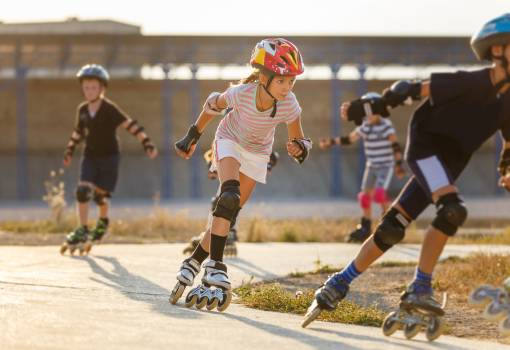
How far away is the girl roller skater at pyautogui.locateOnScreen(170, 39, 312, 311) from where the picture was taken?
6.45 metres

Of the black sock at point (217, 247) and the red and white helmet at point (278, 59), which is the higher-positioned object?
the red and white helmet at point (278, 59)

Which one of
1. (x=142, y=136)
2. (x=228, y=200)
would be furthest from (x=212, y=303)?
(x=142, y=136)

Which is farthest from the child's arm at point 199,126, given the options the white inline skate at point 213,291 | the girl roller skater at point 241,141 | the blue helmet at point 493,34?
the blue helmet at point 493,34

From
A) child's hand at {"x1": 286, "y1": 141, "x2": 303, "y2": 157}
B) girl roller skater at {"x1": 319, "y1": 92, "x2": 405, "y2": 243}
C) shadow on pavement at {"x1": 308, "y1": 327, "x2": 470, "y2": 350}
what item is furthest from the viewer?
girl roller skater at {"x1": 319, "y1": 92, "x2": 405, "y2": 243}

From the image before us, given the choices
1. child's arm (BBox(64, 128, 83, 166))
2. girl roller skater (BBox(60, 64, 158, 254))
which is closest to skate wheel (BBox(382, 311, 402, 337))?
girl roller skater (BBox(60, 64, 158, 254))

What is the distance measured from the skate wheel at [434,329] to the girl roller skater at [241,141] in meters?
1.38

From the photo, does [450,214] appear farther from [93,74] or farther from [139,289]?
[93,74]

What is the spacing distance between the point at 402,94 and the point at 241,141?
1.61 meters

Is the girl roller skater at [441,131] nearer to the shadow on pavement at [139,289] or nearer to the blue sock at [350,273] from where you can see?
the blue sock at [350,273]

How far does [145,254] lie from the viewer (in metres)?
10.5

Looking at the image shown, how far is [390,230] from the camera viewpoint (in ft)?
18.7

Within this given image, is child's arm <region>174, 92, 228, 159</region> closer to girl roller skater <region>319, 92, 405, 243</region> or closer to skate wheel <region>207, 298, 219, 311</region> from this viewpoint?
skate wheel <region>207, 298, 219, 311</region>

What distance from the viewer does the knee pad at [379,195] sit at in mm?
13279

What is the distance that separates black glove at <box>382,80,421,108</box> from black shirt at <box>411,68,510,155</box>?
8cm
